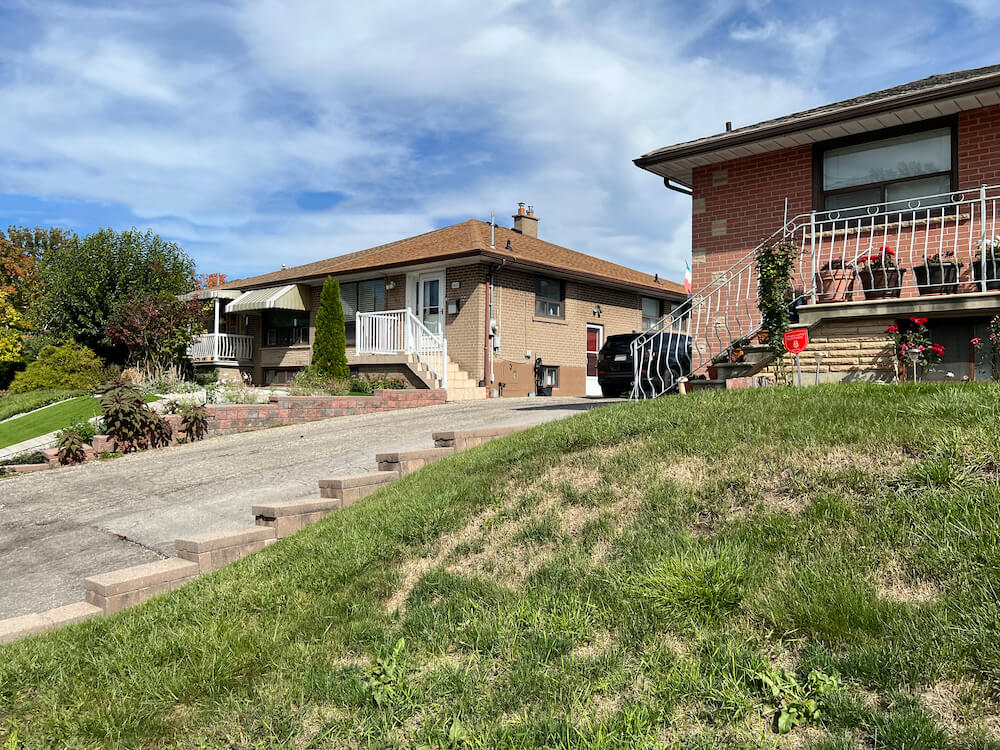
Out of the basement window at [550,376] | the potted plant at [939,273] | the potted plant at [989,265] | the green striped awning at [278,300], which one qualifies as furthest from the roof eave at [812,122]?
the green striped awning at [278,300]

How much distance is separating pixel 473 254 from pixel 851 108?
1038cm

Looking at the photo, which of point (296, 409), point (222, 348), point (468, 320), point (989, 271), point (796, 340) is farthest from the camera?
point (222, 348)

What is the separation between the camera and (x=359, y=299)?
2278cm

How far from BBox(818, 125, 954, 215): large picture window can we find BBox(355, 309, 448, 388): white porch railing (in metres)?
10.0

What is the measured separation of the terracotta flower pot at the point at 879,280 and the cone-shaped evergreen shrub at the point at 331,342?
496 inches

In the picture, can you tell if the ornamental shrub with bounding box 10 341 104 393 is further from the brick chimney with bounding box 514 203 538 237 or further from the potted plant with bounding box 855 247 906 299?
the potted plant with bounding box 855 247 906 299

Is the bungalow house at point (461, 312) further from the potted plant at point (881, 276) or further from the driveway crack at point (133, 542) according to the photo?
the driveway crack at point (133, 542)

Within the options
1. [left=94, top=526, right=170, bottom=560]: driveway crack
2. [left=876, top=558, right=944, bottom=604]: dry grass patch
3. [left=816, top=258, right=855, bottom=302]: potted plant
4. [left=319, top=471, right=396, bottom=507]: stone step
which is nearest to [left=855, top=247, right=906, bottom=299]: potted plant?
[left=816, top=258, right=855, bottom=302]: potted plant

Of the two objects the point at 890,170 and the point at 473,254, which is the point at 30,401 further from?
the point at 890,170

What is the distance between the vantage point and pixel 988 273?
29.1ft

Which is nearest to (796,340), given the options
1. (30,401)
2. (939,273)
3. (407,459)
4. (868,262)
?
(868,262)

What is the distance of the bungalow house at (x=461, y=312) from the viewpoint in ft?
62.9

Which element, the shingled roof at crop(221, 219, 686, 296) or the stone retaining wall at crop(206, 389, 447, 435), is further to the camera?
the shingled roof at crop(221, 219, 686, 296)

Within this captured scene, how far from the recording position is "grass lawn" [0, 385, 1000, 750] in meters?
2.50
